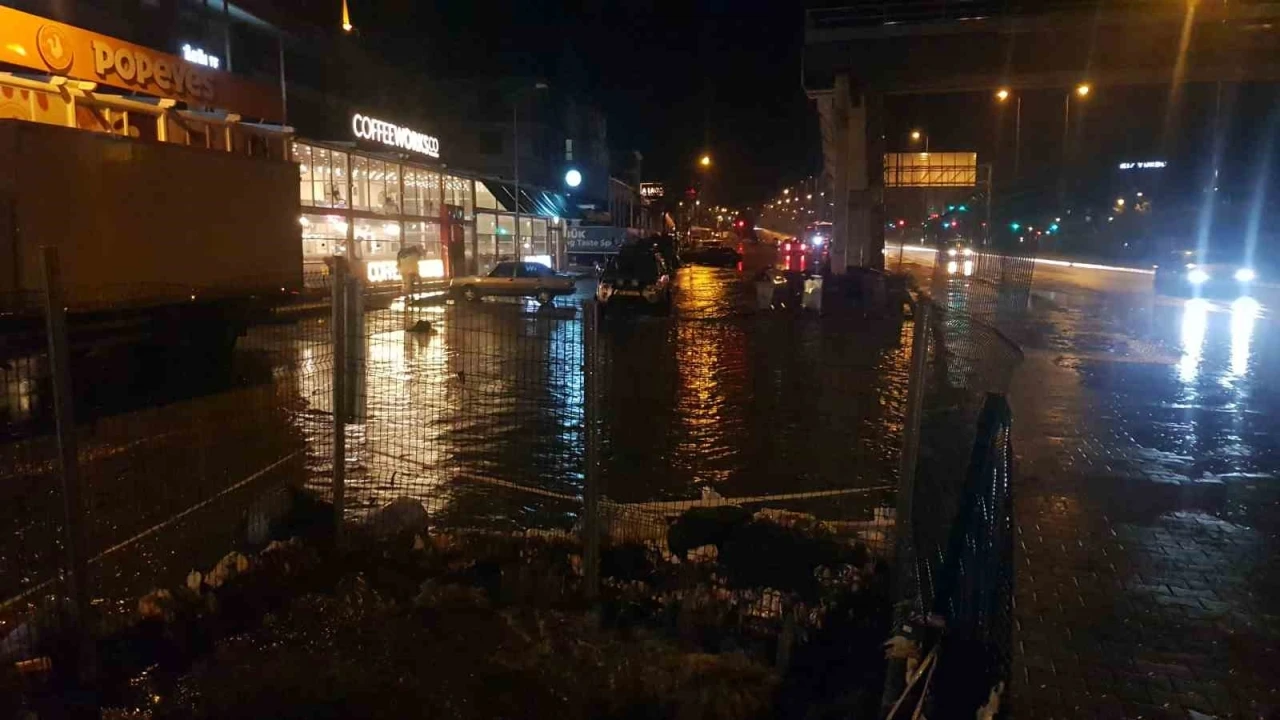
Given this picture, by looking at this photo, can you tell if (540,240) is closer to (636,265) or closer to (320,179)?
(320,179)

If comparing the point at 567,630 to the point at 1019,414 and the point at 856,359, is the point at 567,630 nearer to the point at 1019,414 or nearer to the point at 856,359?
the point at 1019,414

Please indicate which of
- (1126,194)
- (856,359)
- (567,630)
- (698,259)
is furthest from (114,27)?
(1126,194)

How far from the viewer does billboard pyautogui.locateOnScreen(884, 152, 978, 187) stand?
57.5 metres

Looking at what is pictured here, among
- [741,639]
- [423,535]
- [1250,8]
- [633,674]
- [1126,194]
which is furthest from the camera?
[1126,194]

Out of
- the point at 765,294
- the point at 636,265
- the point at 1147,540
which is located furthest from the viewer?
the point at 636,265

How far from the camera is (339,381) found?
20.0ft

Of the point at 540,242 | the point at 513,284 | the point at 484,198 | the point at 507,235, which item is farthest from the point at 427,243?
the point at 540,242

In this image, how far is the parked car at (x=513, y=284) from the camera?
103 ft

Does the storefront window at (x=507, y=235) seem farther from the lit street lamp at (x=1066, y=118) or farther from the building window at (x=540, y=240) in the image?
the lit street lamp at (x=1066, y=118)

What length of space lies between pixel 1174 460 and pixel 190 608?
8.73 metres

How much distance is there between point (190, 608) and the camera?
530cm

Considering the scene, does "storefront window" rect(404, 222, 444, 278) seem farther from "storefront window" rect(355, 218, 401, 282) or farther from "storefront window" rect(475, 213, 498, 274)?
"storefront window" rect(475, 213, 498, 274)

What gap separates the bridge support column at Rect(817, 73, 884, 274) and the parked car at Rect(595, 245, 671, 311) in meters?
6.14

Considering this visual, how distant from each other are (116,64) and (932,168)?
49.8 metres
